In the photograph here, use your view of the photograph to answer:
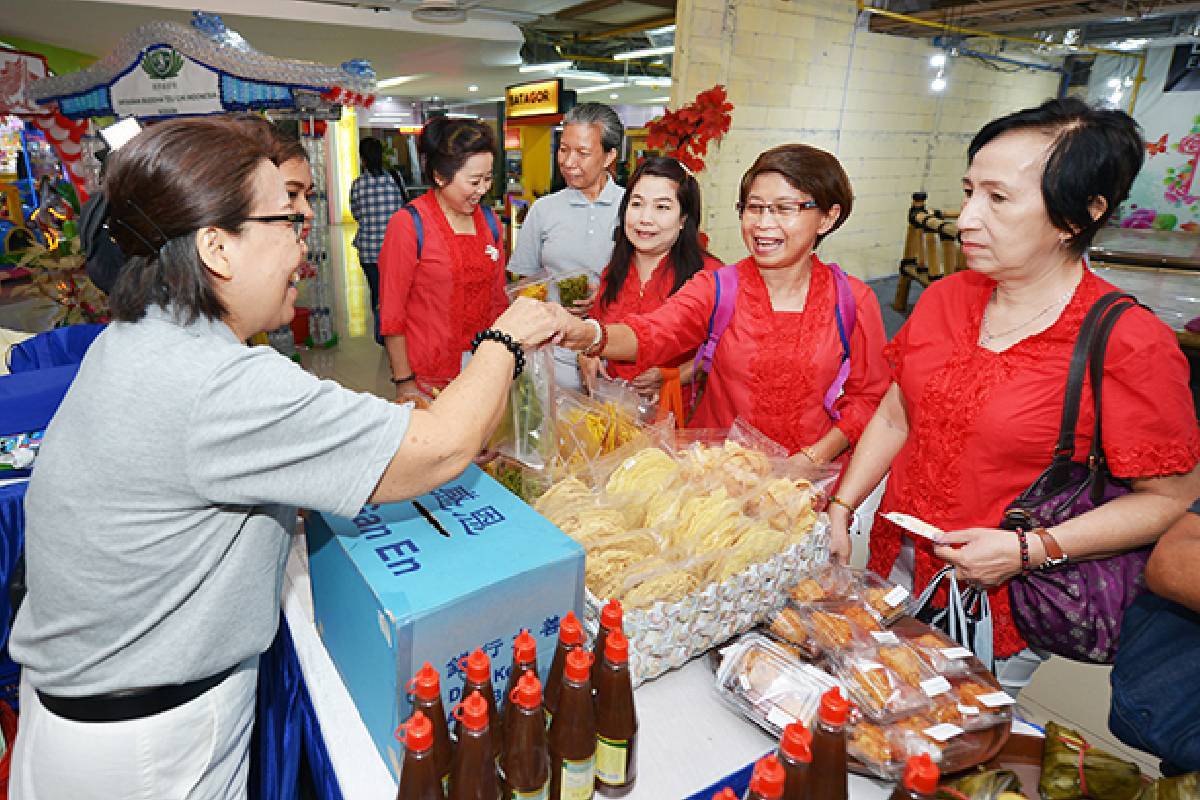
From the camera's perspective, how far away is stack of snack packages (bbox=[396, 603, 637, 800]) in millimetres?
878

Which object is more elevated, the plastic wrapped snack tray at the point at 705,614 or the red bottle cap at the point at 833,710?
the red bottle cap at the point at 833,710

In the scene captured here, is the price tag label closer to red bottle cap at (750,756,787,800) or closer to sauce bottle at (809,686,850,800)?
sauce bottle at (809,686,850,800)

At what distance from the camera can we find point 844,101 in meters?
7.81

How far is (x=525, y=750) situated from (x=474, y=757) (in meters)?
0.08

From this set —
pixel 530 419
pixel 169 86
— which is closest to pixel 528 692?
pixel 530 419

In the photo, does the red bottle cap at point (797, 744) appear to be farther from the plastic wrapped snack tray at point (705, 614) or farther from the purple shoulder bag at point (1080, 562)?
the purple shoulder bag at point (1080, 562)

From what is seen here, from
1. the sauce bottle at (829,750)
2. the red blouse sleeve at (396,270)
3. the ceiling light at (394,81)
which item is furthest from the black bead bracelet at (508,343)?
the ceiling light at (394,81)

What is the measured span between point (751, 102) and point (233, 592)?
6797 millimetres

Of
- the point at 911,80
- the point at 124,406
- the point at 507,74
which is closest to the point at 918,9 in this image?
the point at 911,80

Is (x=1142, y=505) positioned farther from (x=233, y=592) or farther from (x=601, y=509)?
(x=233, y=592)

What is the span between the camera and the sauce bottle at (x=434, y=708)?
90 centimetres

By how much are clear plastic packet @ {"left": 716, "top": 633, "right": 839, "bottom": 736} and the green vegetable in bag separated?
1.06ft

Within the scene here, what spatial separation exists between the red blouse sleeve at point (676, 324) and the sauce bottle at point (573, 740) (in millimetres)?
1293

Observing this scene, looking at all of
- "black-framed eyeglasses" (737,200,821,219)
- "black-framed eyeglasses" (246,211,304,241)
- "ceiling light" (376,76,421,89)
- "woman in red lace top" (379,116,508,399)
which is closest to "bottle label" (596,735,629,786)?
"black-framed eyeglasses" (246,211,304,241)
